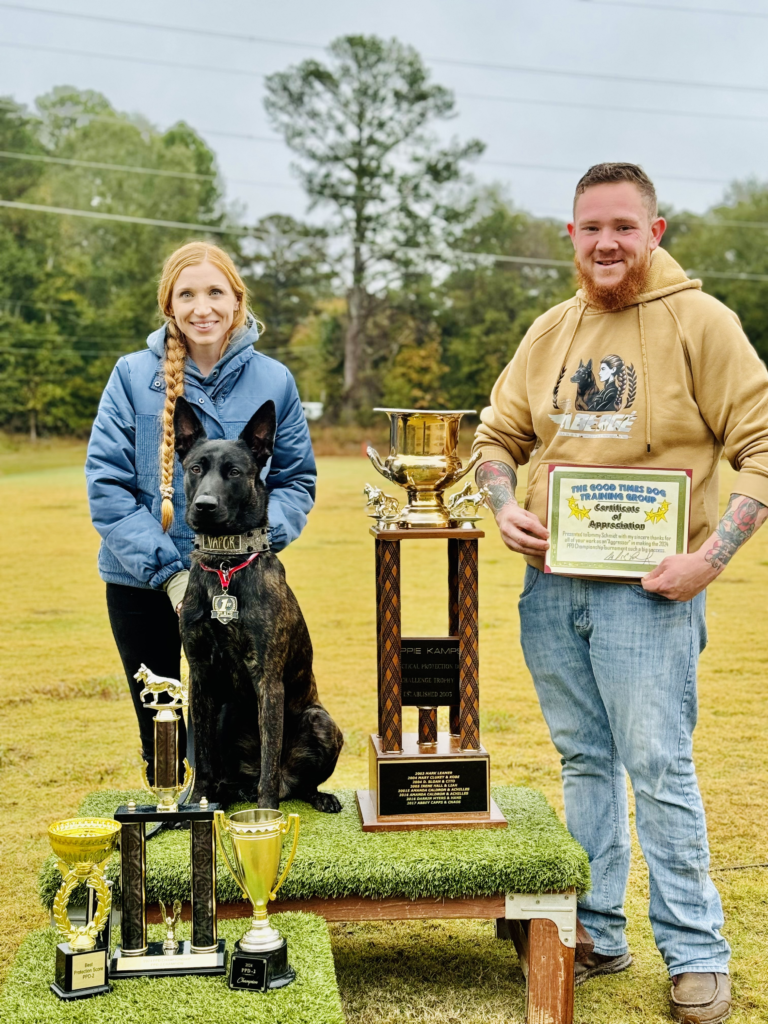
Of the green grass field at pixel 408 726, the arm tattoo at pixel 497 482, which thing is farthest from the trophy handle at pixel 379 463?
the green grass field at pixel 408 726

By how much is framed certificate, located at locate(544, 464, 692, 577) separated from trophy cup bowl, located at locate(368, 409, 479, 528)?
350 millimetres

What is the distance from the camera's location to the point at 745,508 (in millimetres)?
3092

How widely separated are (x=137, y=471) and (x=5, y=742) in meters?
3.29

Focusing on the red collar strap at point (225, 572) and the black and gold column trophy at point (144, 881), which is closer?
the black and gold column trophy at point (144, 881)

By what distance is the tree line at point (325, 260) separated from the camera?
34.6 m

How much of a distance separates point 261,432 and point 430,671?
951 mm

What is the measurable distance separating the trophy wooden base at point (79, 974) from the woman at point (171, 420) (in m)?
0.98

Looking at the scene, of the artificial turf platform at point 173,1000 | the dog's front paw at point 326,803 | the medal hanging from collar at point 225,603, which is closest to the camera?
the artificial turf platform at point 173,1000

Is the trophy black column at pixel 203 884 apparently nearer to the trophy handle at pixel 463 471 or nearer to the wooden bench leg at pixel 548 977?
the wooden bench leg at pixel 548 977

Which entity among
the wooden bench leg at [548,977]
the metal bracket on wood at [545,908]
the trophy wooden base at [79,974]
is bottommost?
the wooden bench leg at [548,977]

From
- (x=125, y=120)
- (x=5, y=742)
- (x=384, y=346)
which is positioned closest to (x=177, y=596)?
(x=5, y=742)

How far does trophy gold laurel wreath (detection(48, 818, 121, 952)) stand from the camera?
2504 millimetres

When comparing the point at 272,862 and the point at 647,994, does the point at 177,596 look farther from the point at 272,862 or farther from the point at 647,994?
the point at 647,994

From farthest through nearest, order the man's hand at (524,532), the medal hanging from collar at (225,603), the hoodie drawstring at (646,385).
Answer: the man's hand at (524,532), the hoodie drawstring at (646,385), the medal hanging from collar at (225,603)
